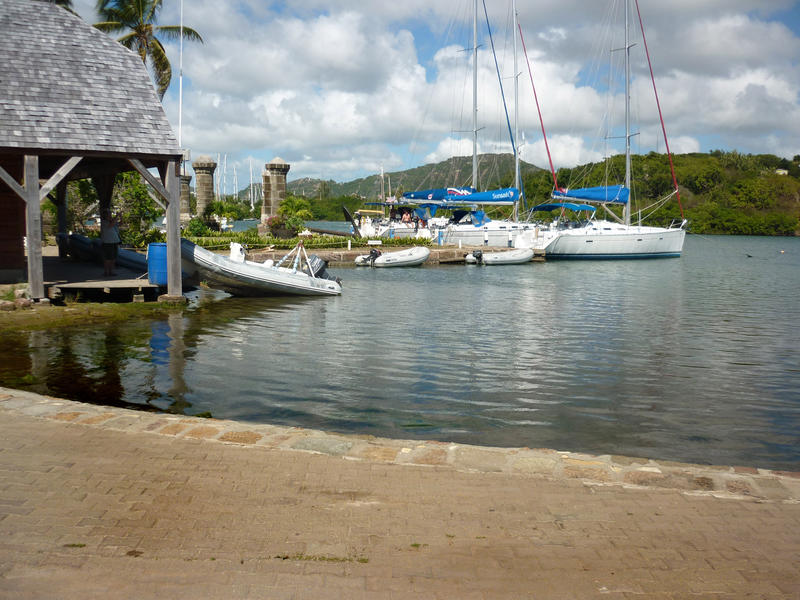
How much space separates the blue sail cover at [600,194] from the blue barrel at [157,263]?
96.8 feet

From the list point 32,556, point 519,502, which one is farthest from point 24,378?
point 519,502

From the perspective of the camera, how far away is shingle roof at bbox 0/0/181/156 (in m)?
13.2

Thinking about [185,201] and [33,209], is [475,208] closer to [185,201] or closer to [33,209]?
[185,201]

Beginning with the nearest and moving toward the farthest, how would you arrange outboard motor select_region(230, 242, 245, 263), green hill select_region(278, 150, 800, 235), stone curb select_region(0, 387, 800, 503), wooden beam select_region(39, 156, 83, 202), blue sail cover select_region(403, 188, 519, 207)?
stone curb select_region(0, 387, 800, 503)
wooden beam select_region(39, 156, 83, 202)
outboard motor select_region(230, 242, 245, 263)
blue sail cover select_region(403, 188, 519, 207)
green hill select_region(278, 150, 800, 235)

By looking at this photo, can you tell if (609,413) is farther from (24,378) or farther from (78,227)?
(78,227)

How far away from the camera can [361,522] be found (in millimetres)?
3771

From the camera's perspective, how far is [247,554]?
336cm

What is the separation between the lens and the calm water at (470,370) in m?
7.46

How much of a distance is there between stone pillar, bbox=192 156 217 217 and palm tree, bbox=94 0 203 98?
4.02 meters

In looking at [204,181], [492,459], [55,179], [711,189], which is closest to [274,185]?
[204,181]

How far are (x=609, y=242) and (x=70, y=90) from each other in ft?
111

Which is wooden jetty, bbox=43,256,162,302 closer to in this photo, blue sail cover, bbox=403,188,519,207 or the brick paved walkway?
the brick paved walkway

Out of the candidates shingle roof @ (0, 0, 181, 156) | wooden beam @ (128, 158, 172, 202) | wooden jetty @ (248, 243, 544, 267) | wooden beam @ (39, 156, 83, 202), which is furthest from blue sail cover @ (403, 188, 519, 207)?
wooden beam @ (39, 156, 83, 202)

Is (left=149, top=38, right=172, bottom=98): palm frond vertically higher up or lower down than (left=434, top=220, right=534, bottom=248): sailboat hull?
higher up
